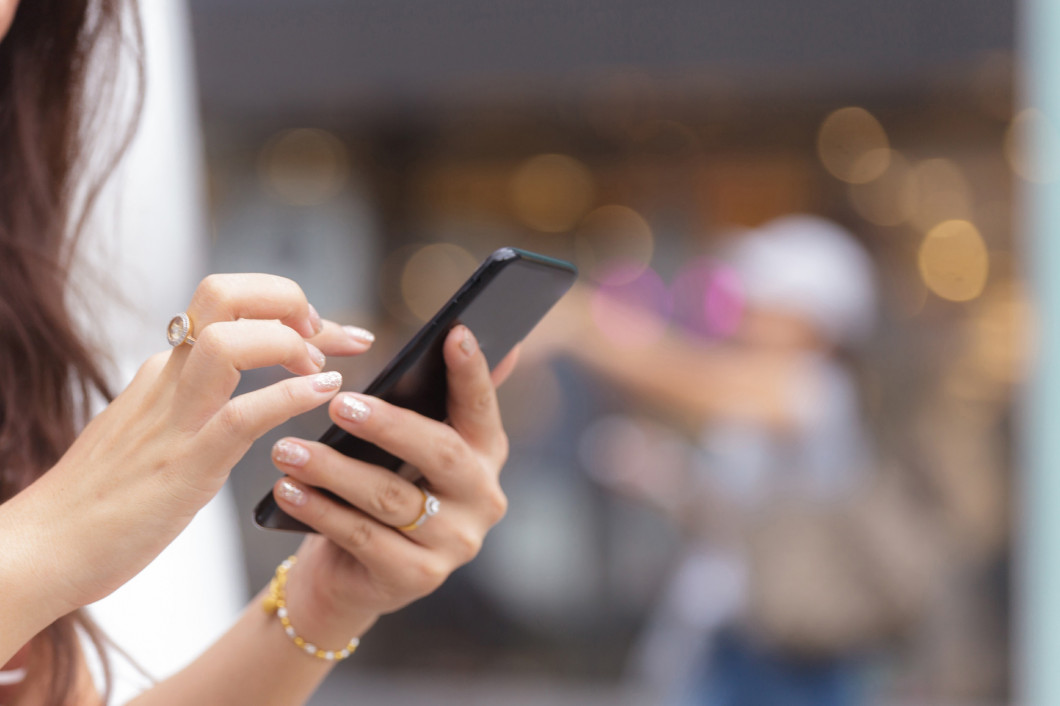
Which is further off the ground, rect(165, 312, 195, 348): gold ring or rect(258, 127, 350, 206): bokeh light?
rect(258, 127, 350, 206): bokeh light

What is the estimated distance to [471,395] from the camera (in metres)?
0.86

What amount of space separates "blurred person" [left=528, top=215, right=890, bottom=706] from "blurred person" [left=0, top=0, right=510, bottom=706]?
1575mm

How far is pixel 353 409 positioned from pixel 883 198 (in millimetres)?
4609

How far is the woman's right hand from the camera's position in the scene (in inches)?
25.2

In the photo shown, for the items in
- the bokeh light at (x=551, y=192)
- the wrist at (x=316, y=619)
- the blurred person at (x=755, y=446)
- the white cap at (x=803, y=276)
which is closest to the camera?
the wrist at (x=316, y=619)

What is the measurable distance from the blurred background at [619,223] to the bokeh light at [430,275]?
2 cm

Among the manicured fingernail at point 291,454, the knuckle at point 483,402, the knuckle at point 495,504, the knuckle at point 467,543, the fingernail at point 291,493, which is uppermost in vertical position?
the knuckle at point 483,402

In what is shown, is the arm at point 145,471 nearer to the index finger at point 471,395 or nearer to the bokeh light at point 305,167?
the index finger at point 471,395

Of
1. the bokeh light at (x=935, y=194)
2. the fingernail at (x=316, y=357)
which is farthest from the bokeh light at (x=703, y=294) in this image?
the fingernail at (x=316, y=357)

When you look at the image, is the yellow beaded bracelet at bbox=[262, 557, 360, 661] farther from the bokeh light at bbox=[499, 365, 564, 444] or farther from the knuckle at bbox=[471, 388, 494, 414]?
the bokeh light at bbox=[499, 365, 564, 444]

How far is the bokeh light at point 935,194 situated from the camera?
4.79 m

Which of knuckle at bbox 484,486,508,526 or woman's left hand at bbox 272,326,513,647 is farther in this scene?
knuckle at bbox 484,486,508,526

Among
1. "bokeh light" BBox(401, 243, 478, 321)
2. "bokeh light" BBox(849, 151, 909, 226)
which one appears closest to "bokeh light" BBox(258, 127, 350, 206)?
"bokeh light" BBox(401, 243, 478, 321)

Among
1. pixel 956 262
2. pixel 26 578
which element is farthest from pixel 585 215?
pixel 26 578
